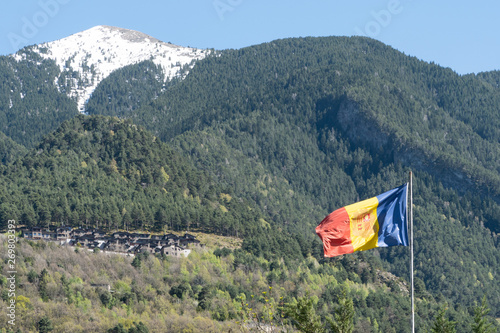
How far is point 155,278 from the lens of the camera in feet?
577

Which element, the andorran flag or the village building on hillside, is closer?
the andorran flag

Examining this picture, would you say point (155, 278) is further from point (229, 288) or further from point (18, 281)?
point (18, 281)

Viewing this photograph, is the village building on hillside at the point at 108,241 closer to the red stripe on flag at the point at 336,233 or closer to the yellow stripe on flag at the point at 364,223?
the red stripe on flag at the point at 336,233

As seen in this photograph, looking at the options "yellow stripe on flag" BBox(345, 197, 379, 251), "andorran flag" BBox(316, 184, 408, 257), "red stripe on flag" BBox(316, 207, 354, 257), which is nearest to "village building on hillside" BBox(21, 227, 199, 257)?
"red stripe on flag" BBox(316, 207, 354, 257)

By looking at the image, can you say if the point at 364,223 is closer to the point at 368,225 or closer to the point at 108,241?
the point at 368,225

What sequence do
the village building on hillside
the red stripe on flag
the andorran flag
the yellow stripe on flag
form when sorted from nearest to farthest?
the andorran flag < the yellow stripe on flag < the red stripe on flag < the village building on hillside

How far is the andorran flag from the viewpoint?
53.1 m

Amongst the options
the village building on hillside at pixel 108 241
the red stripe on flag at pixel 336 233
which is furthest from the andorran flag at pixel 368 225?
the village building on hillside at pixel 108 241

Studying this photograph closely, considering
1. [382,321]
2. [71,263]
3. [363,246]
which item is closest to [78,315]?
[71,263]

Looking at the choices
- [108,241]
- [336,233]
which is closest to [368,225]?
[336,233]

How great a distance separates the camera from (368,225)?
176 feet

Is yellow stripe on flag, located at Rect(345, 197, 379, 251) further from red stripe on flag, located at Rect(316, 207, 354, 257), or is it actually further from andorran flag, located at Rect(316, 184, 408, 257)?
red stripe on flag, located at Rect(316, 207, 354, 257)

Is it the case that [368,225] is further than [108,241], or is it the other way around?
[108,241]

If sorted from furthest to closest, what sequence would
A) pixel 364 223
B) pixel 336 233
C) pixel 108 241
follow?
pixel 108 241 < pixel 336 233 < pixel 364 223
